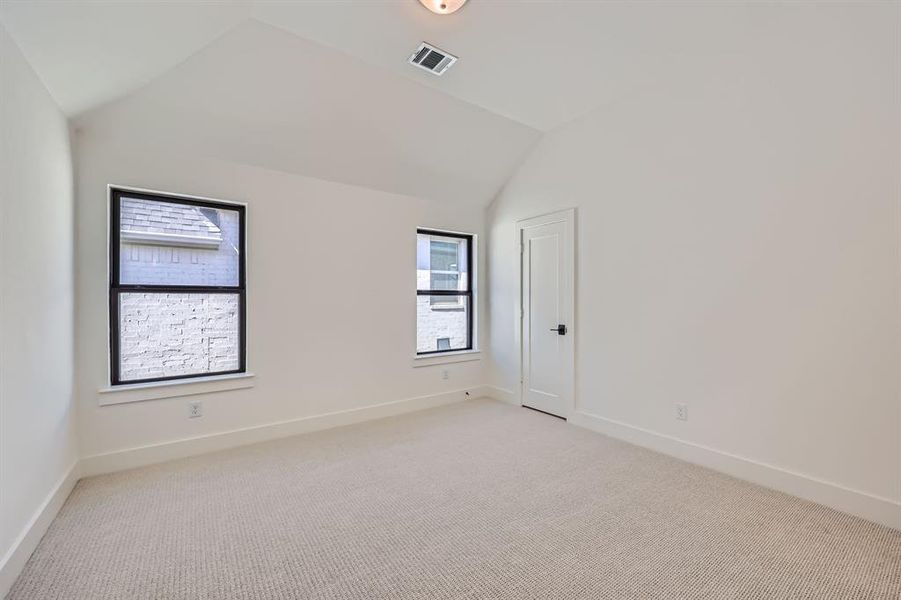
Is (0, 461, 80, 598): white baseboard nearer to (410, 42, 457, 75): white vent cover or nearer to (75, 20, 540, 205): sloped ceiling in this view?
(75, 20, 540, 205): sloped ceiling

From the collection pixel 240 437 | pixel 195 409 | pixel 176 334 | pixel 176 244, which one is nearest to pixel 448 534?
pixel 240 437

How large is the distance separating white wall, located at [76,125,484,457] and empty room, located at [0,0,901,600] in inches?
1.0

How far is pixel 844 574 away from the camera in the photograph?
1829 mm

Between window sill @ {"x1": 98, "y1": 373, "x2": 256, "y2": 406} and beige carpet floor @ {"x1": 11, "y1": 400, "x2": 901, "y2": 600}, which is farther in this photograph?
window sill @ {"x1": 98, "y1": 373, "x2": 256, "y2": 406}

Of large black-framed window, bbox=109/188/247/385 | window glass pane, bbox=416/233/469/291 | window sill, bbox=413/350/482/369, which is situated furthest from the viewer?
window glass pane, bbox=416/233/469/291

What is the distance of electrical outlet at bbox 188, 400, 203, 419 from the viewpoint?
3.21 meters

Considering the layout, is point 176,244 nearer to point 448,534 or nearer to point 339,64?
point 339,64

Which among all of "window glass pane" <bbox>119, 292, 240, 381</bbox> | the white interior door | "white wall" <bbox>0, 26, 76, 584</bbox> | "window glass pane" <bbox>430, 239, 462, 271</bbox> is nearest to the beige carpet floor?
"white wall" <bbox>0, 26, 76, 584</bbox>

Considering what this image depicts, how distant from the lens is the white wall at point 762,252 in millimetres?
2312

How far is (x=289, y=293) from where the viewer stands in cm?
364

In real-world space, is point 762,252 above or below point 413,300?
above

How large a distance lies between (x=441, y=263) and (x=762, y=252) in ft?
10.1

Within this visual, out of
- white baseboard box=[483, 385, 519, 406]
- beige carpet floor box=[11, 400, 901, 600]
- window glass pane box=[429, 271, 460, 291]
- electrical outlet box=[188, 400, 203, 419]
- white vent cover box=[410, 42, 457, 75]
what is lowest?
beige carpet floor box=[11, 400, 901, 600]

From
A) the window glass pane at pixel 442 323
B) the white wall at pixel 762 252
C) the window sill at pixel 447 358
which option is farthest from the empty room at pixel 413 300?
the window glass pane at pixel 442 323
